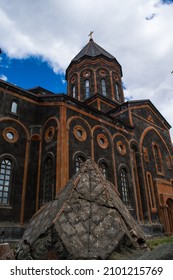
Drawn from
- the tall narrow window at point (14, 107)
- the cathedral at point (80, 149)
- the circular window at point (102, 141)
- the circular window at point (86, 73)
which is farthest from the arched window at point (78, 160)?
the circular window at point (86, 73)

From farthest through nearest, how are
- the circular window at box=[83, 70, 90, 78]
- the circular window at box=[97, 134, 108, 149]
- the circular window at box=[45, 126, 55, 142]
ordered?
1. the circular window at box=[83, 70, 90, 78]
2. the circular window at box=[97, 134, 108, 149]
3. the circular window at box=[45, 126, 55, 142]

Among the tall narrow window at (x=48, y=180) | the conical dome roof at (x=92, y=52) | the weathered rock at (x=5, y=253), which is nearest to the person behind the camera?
the weathered rock at (x=5, y=253)

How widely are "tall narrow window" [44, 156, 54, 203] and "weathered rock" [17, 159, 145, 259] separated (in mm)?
10128

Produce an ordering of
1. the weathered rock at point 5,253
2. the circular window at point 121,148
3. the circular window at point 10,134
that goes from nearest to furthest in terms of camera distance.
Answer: the weathered rock at point 5,253 < the circular window at point 10,134 < the circular window at point 121,148

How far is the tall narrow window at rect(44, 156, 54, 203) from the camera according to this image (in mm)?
13195

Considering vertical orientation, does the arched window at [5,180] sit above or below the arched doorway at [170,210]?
above

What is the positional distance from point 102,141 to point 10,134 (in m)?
6.89

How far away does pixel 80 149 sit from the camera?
1494 centimetres

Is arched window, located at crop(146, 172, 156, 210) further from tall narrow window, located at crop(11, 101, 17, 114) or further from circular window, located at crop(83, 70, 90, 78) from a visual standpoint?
circular window, located at crop(83, 70, 90, 78)

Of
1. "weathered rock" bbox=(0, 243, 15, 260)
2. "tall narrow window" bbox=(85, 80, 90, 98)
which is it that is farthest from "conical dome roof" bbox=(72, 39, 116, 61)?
"weathered rock" bbox=(0, 243, 15, 260)

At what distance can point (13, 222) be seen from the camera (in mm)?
12430

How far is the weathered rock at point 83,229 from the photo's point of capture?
2565mm

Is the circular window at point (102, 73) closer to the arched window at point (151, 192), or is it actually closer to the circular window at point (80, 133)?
Result: the circular window at point (80, 133)

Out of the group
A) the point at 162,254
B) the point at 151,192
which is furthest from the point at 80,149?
the point at 162,254
